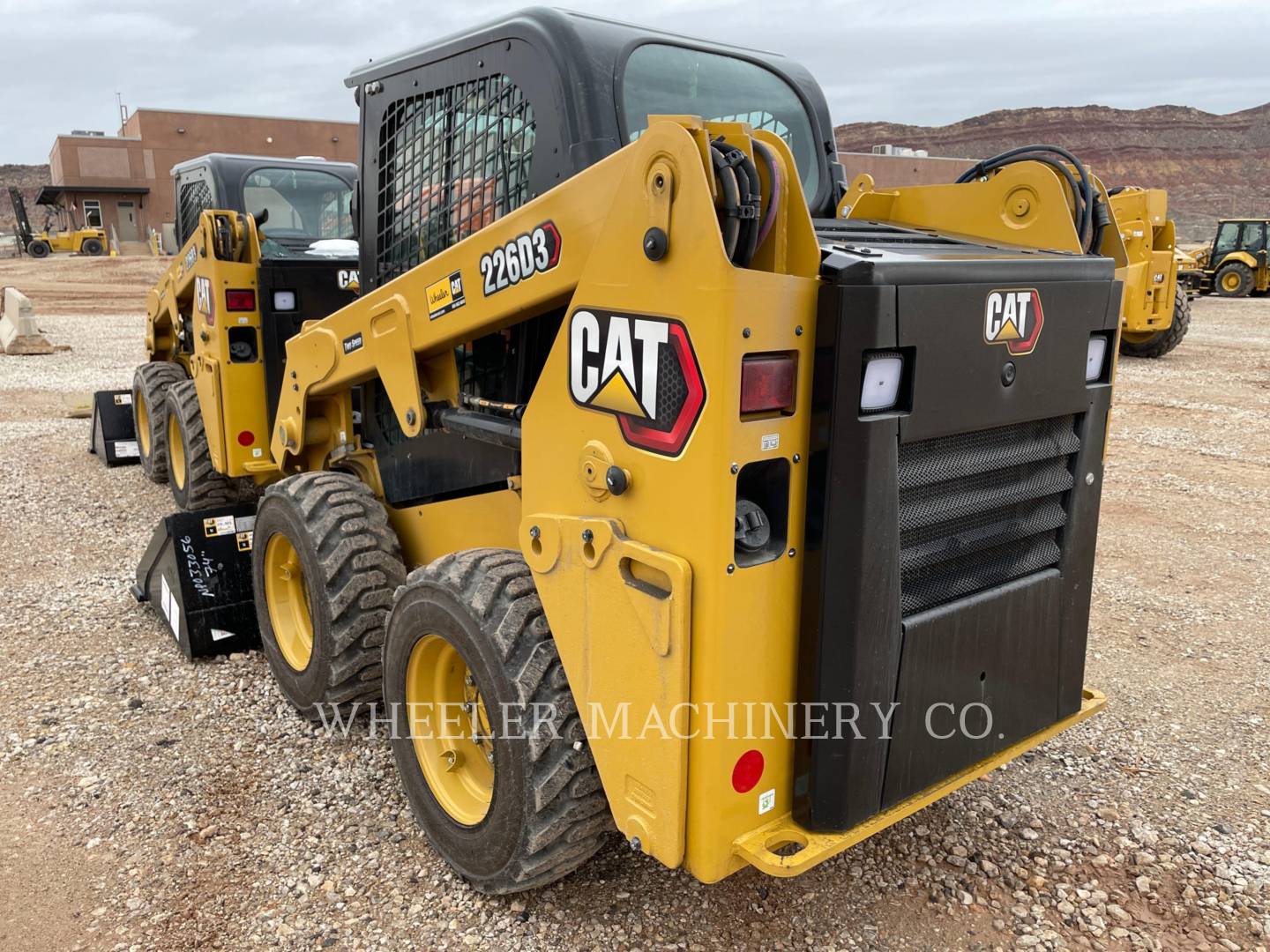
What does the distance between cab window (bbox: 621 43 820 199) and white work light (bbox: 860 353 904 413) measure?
3.31 feet

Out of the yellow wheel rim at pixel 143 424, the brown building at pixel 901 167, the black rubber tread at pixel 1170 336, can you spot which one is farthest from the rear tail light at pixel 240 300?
the brown building at pixel 901 167

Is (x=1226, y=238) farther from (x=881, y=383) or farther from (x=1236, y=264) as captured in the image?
(x=881, y=383)

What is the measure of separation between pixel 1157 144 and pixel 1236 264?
177ft

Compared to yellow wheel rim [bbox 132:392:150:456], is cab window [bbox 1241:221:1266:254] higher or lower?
higher

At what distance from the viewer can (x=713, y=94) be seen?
10.8 ft

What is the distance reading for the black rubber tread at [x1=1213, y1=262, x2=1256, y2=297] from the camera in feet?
83.1

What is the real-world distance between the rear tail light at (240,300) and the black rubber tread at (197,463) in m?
0.95

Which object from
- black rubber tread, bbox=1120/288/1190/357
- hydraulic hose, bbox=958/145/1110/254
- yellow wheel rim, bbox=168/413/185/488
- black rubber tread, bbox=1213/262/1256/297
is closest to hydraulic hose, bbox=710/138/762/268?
hydraulic hose, bbox=958/145/1110/254

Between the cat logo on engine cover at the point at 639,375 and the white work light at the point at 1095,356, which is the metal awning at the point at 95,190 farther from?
the white work light at the point at 1095,356

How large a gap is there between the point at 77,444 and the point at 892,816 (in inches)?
330

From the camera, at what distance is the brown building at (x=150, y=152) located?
45562 millimetres

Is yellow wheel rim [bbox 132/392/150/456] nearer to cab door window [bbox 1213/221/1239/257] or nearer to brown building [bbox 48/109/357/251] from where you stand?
cab door window [bbox 1213/221/1239/257]

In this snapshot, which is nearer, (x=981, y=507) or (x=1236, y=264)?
(x=981, y=507)

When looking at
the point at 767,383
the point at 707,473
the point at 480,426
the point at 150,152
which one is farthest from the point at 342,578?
the point at 150,152
